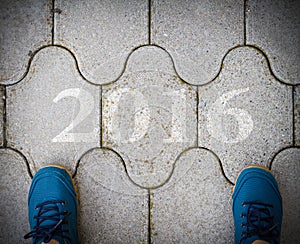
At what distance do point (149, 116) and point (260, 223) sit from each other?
69 centimetres

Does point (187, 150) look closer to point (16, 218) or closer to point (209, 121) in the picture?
point (209, 121)

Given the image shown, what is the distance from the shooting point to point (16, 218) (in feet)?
3.69

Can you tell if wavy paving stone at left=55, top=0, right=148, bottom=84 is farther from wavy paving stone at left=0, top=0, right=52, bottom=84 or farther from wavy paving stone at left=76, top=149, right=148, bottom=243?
wavy paving stone at left=76, top=149, right=148, bottom=243

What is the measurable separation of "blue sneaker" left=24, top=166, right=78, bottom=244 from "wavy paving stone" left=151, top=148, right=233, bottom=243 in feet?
1.25

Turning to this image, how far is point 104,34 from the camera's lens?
1.12m

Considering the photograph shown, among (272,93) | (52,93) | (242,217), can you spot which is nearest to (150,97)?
(52,93)

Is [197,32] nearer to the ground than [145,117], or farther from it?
farther from it

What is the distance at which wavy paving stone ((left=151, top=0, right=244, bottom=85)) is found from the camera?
3.64 ft

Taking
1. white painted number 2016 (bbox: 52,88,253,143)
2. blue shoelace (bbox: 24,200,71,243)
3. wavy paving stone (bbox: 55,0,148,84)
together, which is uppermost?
wavy paving stone (bbox: 55,0,148,84)

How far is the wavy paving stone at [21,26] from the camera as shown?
1.13 m

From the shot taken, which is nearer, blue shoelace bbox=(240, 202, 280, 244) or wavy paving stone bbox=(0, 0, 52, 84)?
blue shoelace bbox=(240, 202, 280, 244)

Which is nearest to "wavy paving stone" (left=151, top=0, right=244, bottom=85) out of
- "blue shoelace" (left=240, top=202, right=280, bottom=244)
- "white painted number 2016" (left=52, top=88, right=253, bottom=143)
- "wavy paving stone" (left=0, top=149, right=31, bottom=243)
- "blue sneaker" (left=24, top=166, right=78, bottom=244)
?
"white painted number 2016" (left=52, top=88, right=253, bottom=143)

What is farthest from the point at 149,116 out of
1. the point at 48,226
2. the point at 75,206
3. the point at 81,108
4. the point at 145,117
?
the point at 48,226

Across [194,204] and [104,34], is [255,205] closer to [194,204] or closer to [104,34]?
[194,204]
